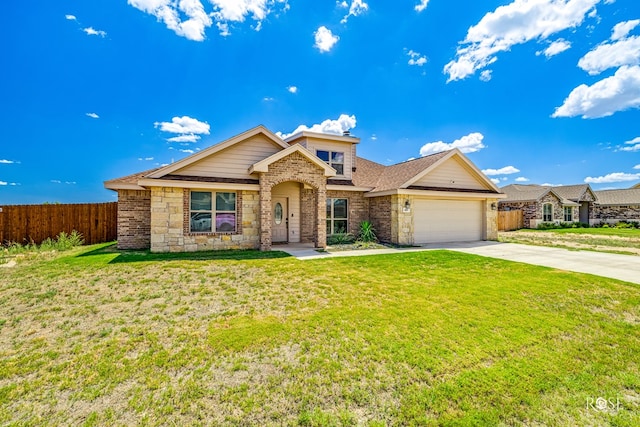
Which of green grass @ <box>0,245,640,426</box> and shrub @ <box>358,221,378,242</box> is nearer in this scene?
green grass @ <box>0,245,640,426</box>

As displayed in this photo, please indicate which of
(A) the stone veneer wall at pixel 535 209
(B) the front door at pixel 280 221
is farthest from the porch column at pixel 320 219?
(A) the stone veneer wall at pixel 535 209

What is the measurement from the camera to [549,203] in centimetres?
2880

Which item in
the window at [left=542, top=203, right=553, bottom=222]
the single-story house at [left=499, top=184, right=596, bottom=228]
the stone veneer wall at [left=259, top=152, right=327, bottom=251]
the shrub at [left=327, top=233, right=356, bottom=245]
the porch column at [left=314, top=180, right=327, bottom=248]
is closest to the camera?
the stone veneer wall at [left=259, top=152, right=327, bottom=251]

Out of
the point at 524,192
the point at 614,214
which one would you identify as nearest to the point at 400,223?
the point at 524,192

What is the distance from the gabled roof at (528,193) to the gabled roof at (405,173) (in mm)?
16048

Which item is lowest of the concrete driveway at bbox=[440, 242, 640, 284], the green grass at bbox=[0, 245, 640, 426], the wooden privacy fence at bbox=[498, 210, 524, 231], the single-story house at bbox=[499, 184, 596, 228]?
the green grass at bbox=[0, 245, 640, 426]

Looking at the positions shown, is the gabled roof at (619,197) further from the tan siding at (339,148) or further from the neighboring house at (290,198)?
the tan siding at (339,148)

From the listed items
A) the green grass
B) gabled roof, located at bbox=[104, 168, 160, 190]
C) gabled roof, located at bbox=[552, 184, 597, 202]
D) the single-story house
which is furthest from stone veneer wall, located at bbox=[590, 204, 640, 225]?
gabled roof, located at bbox=[104, 168, 160, 190]

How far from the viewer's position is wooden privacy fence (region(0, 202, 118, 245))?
13.6 m

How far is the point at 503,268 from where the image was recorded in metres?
8.64

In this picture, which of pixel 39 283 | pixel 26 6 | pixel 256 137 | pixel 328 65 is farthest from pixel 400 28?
pixel 39 283

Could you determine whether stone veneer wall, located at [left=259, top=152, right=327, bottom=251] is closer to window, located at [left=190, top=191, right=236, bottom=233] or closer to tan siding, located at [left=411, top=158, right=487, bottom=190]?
window, located at [left=190, top=191, right=236, bottom=233]

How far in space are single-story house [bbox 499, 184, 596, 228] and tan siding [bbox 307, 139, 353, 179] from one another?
701 inches

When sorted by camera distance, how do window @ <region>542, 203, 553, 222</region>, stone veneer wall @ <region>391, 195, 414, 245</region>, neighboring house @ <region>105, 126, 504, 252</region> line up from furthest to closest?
window @ <region>542, 203, 553, 222</region> < stone veneer wall @ <region>391, 195, 414, 245</region> < neighboring house @ <region>105, 126, 504, 252</region>
